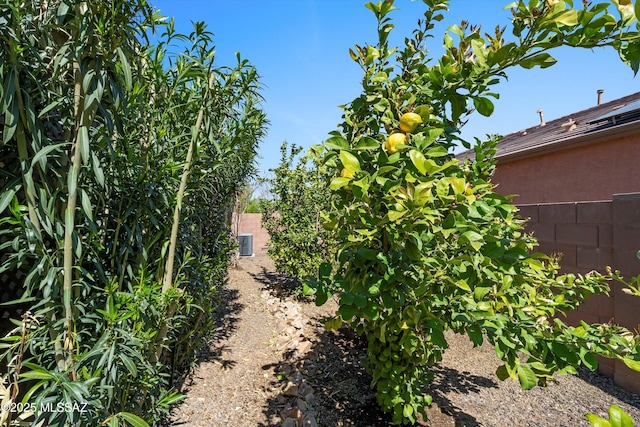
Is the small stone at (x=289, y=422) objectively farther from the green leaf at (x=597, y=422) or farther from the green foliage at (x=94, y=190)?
the green leaf at (x=597, y=422)

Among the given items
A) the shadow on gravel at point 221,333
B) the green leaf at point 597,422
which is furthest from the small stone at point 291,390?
the green leaf at point 597,422

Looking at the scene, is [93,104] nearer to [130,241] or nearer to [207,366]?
[130,241]

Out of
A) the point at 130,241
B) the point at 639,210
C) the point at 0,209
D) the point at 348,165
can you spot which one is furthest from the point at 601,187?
the point at 0,209

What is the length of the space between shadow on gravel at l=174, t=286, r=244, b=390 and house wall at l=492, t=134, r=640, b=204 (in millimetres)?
4654

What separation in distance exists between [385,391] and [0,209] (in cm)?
208

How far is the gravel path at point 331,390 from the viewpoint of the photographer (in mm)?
2430

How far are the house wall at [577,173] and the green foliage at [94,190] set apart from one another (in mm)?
5188

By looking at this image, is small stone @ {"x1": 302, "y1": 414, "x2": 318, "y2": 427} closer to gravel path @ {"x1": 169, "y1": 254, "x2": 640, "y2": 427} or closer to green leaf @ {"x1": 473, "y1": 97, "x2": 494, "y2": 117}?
gravel path @ {"x1": 169, "y1": 254, "x2": 640, "y2": 427}

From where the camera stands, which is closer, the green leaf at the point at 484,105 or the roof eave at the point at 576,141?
→ the green leaf at the point at 484,105

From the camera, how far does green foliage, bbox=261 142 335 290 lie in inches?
216

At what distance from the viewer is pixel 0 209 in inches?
42.9

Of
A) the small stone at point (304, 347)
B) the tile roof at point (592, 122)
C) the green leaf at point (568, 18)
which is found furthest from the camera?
the tile roof at point (592, 122)

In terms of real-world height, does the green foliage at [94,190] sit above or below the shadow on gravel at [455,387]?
above

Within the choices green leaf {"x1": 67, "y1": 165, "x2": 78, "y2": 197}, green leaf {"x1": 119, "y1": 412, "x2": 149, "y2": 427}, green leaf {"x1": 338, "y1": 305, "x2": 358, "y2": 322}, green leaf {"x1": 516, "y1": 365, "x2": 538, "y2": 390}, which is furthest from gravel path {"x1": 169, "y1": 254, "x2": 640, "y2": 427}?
green leaf {"x1": 67, "y1": 165, "x2": 78, "y2": 197}
